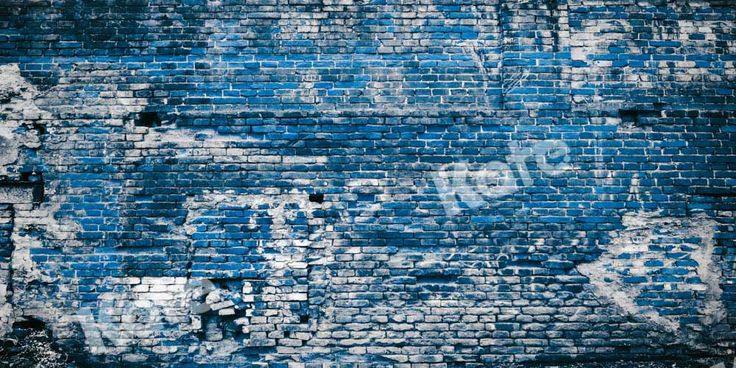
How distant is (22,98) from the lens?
13.8 feet

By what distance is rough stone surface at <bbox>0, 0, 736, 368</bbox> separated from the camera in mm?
4059

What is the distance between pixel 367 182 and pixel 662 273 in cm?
270

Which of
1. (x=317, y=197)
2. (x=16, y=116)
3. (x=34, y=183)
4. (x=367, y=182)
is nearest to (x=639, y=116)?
(x=367, y=182)

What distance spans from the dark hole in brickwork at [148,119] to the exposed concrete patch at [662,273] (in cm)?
397

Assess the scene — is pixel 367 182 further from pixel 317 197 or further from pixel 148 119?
pixel 148 119

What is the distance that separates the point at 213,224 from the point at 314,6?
85.6 inches

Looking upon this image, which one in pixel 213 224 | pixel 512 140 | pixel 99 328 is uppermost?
pixel 512 140

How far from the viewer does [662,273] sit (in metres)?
4.12

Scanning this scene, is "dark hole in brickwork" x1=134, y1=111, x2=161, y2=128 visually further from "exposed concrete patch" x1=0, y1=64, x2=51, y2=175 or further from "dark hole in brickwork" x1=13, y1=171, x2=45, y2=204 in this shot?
"dark hole in brickwork" x1=13, y1=171, x2=45, y2=204

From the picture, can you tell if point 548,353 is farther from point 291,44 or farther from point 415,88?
point 291,44

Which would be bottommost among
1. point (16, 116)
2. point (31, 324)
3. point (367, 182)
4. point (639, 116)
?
point (31, 324)

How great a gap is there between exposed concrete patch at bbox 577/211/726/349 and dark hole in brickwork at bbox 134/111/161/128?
3.97 metres

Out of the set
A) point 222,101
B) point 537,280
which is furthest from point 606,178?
point 222,101

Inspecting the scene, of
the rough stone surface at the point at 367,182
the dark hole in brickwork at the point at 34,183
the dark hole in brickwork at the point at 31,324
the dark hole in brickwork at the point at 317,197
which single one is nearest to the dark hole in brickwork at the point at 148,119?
the rough stone surface at the point at 367,182
